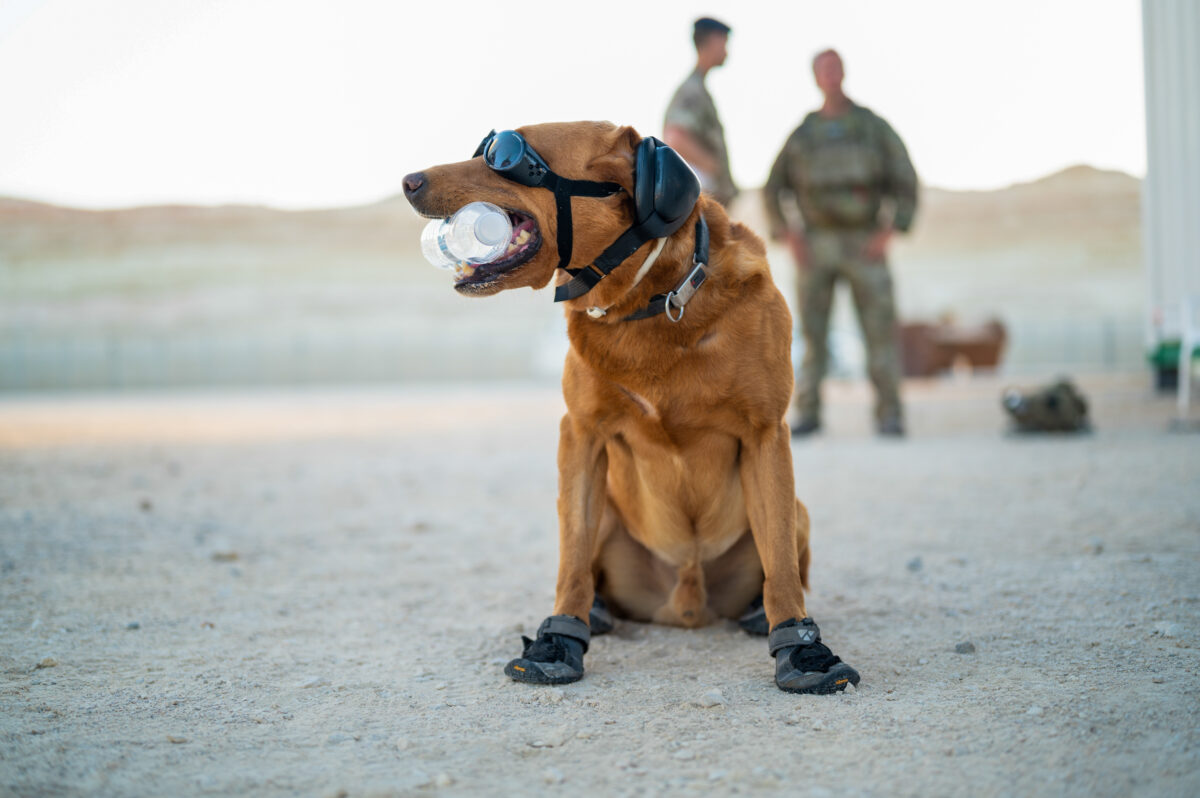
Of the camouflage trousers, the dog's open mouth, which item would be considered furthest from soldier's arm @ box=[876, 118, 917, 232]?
the dog's open mouth

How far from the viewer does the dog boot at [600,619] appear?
3.01m

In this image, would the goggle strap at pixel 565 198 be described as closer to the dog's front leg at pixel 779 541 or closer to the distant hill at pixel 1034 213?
the dog's front leg at pixel 779 541

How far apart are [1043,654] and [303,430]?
34.5 ft

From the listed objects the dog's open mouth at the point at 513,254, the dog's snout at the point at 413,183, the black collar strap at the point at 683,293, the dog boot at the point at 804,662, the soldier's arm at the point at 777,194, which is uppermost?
the soldier's arm at the point at 777,194

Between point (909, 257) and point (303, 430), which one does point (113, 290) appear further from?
point (303, 430)

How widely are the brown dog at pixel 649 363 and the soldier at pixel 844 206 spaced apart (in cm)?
551

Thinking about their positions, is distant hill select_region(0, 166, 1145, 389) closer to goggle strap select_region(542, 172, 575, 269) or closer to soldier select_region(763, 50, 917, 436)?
soldier select_region(763, 50, 917, 436)

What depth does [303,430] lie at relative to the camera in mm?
11789

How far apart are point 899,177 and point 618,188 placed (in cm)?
617

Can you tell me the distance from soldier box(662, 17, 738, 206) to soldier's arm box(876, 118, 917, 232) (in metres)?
2.03

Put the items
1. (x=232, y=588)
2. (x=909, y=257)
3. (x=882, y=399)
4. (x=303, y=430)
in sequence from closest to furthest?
1. (x=232, y=588)
2. (x=882, y=399)
3. (x=303, y=430)
4. (x=909, y=257)

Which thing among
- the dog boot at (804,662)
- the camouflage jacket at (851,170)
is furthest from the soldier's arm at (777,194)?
the dog boot at (804,662)

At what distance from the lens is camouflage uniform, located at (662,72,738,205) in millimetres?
6277

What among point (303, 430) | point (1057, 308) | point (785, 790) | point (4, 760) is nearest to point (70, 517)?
point (4, 760)
